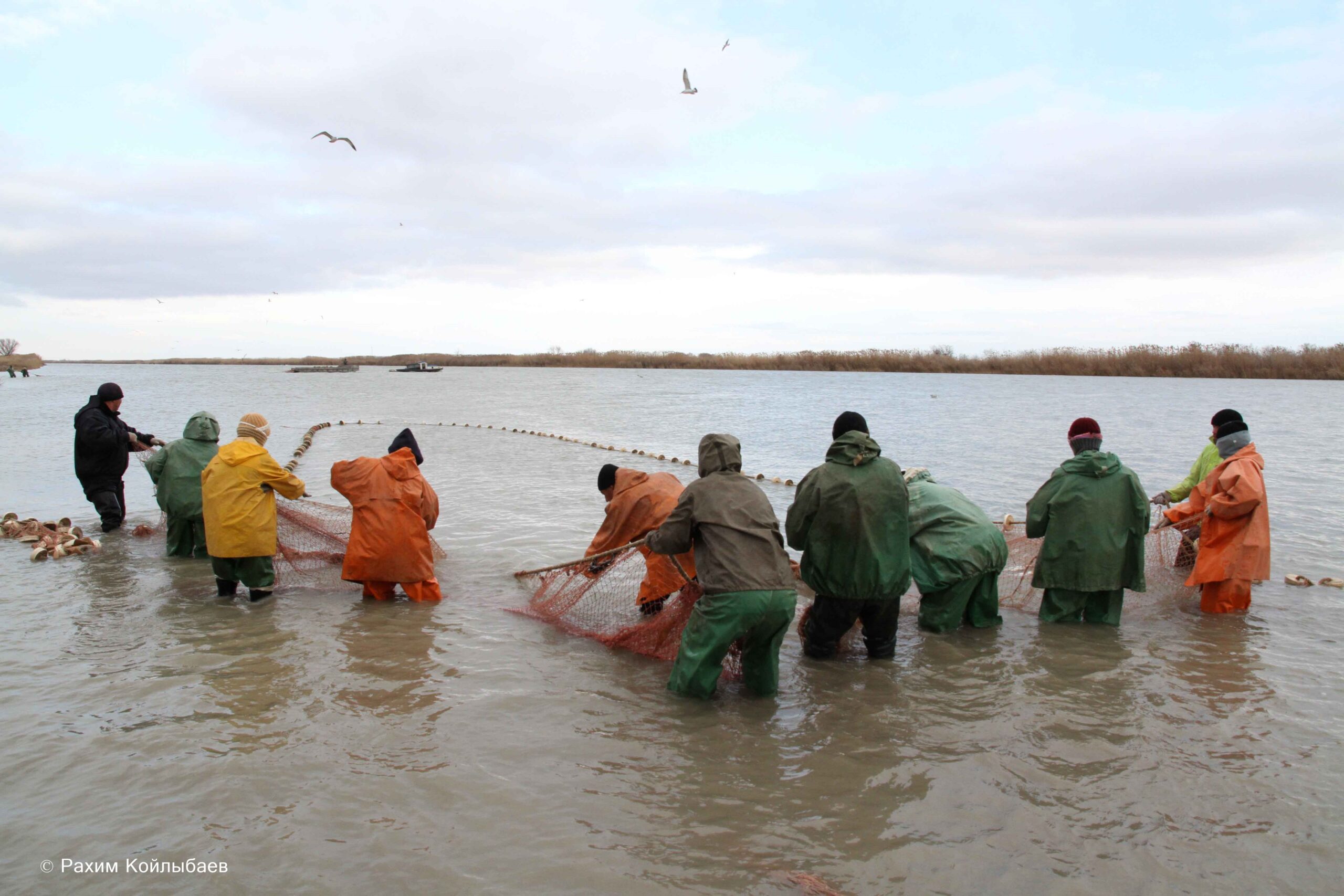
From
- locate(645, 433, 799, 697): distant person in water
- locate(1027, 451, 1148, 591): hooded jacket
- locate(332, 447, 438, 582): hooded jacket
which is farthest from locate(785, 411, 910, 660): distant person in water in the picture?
locate(332, 447, 438, 582): hooded jacket

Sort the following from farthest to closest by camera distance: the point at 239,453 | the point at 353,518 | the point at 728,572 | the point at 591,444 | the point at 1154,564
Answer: the point at 591,444 → the point at 1154,564 → the point at 353,518 → the point at 239,453 → the point at 728,572

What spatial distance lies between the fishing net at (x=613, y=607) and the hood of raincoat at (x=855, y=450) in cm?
119

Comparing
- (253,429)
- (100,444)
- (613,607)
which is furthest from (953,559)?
(100,444)

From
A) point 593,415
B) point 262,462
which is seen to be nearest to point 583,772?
point 262,462

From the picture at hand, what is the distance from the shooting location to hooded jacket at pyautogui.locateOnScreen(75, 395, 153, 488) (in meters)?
8.95

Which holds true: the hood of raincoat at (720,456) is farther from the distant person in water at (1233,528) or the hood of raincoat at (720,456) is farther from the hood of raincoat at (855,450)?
the distant person in water at (1233,528)

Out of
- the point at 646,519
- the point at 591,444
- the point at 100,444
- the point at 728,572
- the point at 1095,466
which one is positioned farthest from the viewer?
the point at 591,444

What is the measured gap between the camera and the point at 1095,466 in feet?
19.5

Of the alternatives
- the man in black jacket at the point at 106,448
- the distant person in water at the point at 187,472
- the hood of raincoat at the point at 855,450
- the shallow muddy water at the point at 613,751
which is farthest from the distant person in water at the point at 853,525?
the man in black jacket at the point at 106,448

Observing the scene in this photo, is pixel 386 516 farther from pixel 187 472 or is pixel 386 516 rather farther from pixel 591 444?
pixel 591 444

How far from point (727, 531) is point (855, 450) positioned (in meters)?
1.05

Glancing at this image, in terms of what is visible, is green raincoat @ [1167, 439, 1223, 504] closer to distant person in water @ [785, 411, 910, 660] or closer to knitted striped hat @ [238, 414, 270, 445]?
distant person in water @ [785, 411, 910, 660]

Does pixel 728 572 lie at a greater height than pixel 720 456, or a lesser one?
lesser

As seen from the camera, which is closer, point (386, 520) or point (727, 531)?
point (727, 531)
